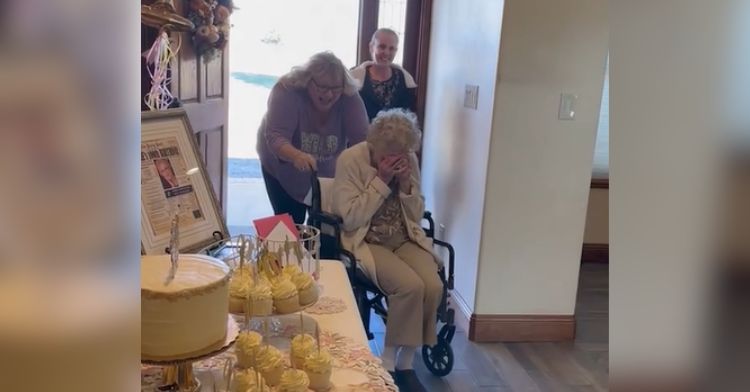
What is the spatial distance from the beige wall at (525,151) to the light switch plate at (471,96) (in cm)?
5

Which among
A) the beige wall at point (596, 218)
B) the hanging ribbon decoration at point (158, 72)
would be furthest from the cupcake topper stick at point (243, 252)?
the beige wall at point (596, 218)

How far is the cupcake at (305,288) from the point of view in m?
1.23

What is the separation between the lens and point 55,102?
0.99ft

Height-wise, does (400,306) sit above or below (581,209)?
below

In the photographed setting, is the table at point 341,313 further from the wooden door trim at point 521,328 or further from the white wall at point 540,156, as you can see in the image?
the wooden door trim at point 521,328

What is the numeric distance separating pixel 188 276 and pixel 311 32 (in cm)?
337

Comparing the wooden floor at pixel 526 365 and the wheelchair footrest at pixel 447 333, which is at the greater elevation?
the wheelchair footrest at pixel 447 333

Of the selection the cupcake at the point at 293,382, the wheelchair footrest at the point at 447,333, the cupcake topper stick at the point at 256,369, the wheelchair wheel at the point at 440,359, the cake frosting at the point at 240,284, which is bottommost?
the wheelchair wheel at the point at 440,359

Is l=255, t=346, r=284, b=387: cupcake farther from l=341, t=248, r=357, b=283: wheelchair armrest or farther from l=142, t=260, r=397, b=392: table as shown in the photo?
l=341, t=248, r=357, b=283: wheelchair armrest

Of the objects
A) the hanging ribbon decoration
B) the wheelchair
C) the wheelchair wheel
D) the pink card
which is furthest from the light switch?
the hanging ribbon decoration

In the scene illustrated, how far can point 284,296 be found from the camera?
3.89 ft

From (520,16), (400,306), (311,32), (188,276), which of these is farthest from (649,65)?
(311,32)

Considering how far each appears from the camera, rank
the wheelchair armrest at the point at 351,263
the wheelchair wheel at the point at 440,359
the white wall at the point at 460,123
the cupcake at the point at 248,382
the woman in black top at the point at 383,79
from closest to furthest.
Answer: the cupcake at the point at 248,382
the wheelchair armrest at the point at 351,263
the wheelchair wheel at the point at 440,359
the white wall at the point at 460,123
the woman in black top at the point at 383,79

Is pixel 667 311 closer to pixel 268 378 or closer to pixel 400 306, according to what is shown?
pixel 268 378
